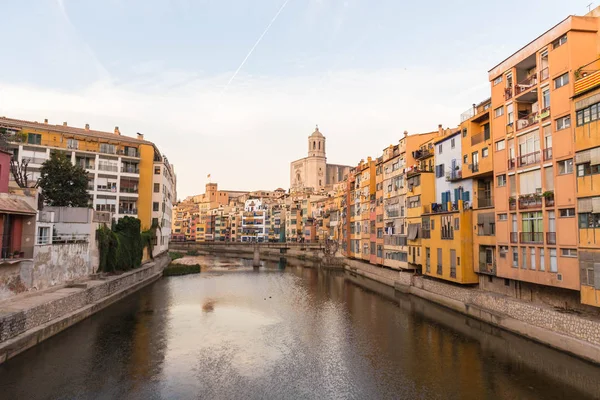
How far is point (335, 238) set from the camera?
9356cm

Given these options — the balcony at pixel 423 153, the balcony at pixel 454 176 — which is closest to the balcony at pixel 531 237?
the balcony at pixel 454 176

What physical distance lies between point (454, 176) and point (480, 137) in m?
5.26

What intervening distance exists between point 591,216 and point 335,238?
6991 centimetres

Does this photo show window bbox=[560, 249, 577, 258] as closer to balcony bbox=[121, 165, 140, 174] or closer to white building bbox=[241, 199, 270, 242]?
balcony bbox=[121, 165, 140, 174]

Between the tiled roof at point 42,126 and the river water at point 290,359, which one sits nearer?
the river water at point 290,359

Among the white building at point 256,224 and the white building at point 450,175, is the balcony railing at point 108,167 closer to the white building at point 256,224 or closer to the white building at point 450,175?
the white building at point 450,175

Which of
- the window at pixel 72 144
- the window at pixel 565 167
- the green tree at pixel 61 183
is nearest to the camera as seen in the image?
the window at pixel 565 167

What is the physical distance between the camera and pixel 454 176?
42125 mm

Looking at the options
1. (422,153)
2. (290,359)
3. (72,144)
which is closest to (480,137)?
(422,153)

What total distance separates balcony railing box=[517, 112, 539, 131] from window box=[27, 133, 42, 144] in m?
66.2

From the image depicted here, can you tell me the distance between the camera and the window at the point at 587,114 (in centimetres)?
A: 2452

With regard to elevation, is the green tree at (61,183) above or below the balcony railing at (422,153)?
below

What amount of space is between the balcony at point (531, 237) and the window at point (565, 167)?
4.63 m

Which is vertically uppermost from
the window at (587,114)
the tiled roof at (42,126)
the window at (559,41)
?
the tiled roof at (42,126)
